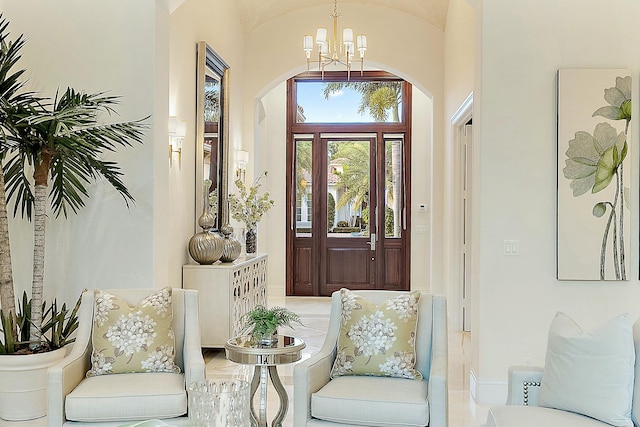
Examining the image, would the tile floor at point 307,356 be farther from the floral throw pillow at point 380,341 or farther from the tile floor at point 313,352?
the floral throw pillow at point 380,341

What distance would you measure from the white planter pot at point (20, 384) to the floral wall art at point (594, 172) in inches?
132

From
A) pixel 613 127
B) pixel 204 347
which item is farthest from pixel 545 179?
pixel 204 347

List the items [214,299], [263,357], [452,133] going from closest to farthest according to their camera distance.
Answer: [263,357] < [214,299] < [452,133]

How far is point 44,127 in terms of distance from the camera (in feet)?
13.1

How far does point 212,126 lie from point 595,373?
4.76 m

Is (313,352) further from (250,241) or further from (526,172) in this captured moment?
(526,172)

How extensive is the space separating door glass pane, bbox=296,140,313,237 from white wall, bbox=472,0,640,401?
5.96m

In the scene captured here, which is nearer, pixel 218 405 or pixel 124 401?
pixel 218 405

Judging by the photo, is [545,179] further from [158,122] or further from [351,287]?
[351,287]

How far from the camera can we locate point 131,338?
3.67 m

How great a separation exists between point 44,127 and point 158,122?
2.90 ft

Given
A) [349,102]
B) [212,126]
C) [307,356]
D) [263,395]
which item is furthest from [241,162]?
[263,395]

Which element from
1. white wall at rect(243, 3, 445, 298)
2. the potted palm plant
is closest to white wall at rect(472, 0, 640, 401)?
the potted palm plant

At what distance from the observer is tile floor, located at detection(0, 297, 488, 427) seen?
4.31m
